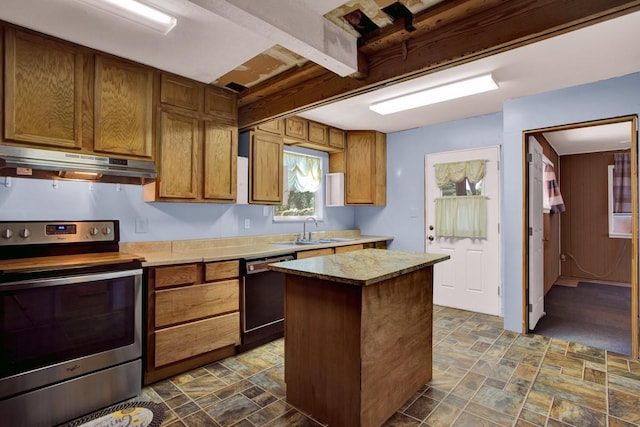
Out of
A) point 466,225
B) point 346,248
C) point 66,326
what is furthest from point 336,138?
point 66,326

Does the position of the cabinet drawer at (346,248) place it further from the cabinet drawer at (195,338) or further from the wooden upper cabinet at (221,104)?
the wooden upper cabinet at (221,104)

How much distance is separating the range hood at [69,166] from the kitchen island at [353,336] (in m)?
1.42

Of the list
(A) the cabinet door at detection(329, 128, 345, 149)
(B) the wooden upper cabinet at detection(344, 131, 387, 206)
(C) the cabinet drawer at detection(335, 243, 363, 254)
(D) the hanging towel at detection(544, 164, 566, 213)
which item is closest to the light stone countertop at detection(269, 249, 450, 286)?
(C) the cabinet drawer at detection(335, 243, 363, 254)

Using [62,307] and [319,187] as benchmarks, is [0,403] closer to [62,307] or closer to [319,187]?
[62,307]

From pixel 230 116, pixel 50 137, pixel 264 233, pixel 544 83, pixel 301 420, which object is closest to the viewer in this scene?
pixel 301 420

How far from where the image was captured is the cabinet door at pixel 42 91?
6.93 ft

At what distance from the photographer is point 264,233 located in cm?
409

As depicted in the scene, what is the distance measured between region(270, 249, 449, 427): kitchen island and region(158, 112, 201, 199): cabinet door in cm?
138

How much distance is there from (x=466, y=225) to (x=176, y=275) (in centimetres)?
347

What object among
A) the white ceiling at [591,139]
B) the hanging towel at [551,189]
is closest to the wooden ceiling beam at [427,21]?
the white ceiling at [591,139]

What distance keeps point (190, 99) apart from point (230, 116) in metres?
0.42

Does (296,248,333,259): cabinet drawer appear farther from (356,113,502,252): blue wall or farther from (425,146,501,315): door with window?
(425,146,501,315): door with window

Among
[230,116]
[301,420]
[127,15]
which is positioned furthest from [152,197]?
[301,420]

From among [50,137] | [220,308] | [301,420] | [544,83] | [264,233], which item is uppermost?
[544,83]
